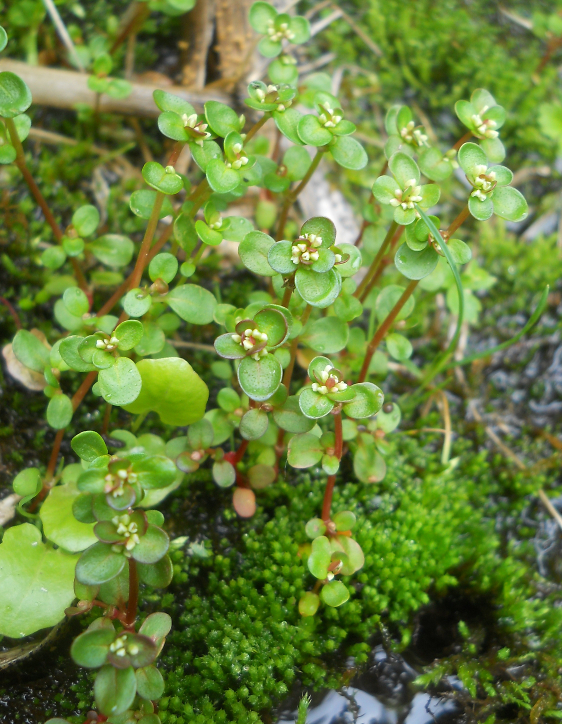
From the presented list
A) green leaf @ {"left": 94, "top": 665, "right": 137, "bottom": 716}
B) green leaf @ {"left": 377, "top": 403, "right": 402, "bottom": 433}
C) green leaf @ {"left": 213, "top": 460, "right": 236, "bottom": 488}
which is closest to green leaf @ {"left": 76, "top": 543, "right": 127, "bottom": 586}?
green leaf @ {"left": 94, "top": 665, "right": 137, "bottom": 716}

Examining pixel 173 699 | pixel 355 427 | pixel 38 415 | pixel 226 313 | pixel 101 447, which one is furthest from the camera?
pixel 38 415

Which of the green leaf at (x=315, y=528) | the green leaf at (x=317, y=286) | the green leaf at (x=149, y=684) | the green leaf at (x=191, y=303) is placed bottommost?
the green leaf at (x=149, y=684)

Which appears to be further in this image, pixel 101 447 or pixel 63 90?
pixel 63 90

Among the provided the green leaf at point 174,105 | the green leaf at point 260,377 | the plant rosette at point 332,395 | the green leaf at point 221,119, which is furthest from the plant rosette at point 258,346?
the green leaf at point 174,105

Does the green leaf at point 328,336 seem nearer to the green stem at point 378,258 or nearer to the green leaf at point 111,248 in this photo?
the green stem at point 378,258

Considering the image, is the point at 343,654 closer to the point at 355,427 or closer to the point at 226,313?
the point at 355,427

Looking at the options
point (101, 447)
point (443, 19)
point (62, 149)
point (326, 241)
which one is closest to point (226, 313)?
point (326, 241)

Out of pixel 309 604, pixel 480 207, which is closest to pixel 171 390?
pixel 309 604
